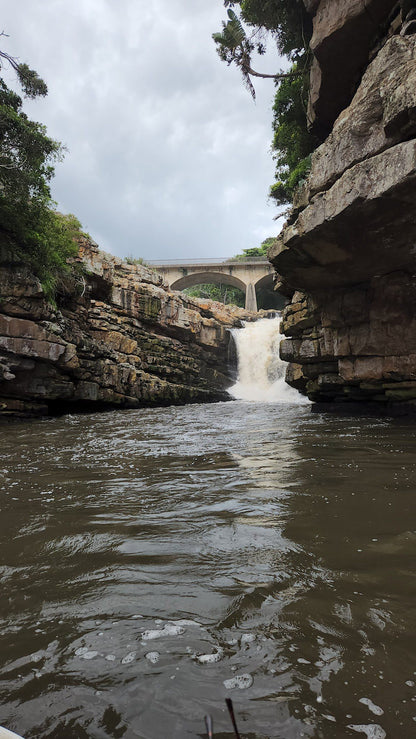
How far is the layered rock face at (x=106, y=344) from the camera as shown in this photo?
37.3ft

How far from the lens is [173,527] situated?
265 cm

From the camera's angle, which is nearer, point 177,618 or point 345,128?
point 177,618

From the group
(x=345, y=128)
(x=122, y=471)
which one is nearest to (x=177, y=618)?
(x=122, y=471)

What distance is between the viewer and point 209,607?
1698mm

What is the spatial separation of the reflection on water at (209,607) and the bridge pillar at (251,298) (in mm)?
33360

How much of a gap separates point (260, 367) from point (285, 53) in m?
14.5

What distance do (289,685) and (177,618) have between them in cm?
57

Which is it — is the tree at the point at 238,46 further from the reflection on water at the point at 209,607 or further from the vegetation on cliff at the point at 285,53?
the reflection on water at the point at 209,607

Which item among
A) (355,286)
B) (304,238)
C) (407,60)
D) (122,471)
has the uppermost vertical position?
(407,60)

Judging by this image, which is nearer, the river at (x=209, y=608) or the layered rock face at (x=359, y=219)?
the river at (x=209, y=608)

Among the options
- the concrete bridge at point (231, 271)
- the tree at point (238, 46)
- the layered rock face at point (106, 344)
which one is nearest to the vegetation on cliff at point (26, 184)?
the layered rock face at point (106, 344)

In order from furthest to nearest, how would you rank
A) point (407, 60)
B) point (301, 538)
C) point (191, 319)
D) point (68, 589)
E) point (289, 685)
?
point (191, 319), point (407, 60), point (301, 538), point (68, 589), point (289, 685)

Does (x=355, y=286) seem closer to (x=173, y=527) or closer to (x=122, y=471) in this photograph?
(x=122, y=471)

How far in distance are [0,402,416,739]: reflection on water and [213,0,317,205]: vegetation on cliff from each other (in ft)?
36.1
